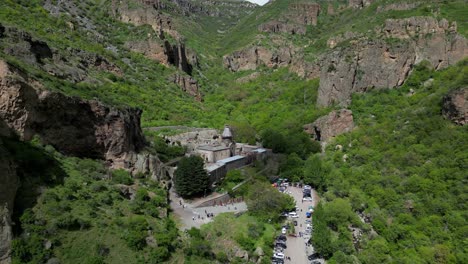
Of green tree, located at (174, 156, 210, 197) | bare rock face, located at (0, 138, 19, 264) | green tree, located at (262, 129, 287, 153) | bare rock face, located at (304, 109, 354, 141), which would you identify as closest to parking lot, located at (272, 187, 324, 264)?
green tree, located at (174, 156, 210, 197)

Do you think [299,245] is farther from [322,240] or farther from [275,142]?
[275,142]

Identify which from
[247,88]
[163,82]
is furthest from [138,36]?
[247,88]

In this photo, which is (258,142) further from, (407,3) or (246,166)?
(407,3)

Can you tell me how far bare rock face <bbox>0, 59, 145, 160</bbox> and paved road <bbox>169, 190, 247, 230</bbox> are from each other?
20.9 feet

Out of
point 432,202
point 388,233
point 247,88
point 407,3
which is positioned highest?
point 407,3

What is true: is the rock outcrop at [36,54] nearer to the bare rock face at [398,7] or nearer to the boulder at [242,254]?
the boulder at [242,254]

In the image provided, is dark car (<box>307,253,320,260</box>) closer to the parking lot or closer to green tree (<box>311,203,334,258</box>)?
the parking lot

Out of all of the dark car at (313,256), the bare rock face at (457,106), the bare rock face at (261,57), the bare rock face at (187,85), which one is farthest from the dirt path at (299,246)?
the bare rock face at (261,57)

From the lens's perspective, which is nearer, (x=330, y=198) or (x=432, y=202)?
(x=432, y=202)

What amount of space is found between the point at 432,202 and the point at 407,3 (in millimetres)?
60649

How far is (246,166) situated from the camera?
4888 centimetres

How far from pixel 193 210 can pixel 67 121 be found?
528 inches

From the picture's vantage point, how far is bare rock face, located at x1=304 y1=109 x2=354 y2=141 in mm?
54031

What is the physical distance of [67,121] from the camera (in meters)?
28.3
